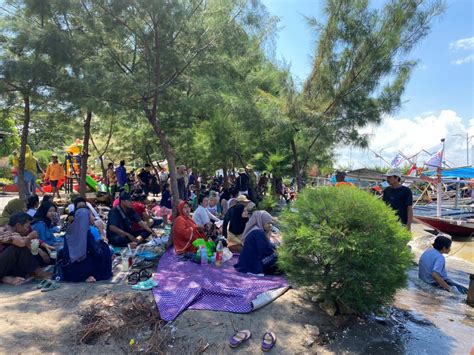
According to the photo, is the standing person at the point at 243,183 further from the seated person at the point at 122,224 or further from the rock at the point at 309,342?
the rock at the point at 309,342

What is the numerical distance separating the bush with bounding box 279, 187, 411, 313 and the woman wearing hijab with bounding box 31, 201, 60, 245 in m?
4.38

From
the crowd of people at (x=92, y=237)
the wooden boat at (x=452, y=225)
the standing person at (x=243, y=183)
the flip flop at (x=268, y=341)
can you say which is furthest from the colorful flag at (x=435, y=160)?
the flip flop at (x=268, y=341)

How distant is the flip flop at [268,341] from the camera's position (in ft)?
11.4

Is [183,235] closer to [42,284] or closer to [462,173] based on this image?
[42,284]

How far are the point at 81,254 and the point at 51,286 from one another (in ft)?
1.69

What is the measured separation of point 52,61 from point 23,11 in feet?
4.02

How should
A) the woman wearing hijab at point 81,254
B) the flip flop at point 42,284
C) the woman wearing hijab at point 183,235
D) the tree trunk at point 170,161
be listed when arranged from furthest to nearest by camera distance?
the tree trunk at point 170,161 → the woman wearing hijab at point 183,235 → the woman wearing hijab at point 81,254 → the flip flop at point 42,284

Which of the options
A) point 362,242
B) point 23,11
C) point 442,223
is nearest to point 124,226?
point 23,11

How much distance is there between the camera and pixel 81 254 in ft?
15.7

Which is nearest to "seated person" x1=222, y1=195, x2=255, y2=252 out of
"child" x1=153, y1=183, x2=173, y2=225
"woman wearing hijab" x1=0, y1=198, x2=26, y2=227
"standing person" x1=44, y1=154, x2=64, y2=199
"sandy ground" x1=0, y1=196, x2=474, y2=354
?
"sandy ground" x1=0, y1=196, x2=474, y2=354

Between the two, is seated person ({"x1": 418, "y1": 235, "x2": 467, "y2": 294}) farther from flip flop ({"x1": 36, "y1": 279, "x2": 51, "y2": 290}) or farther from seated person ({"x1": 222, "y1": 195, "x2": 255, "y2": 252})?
flip flop ({"x1": 36, "y1": 279, "x2": 51, "y2": 290})

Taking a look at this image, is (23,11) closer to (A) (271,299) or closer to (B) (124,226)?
(B) (124,226)

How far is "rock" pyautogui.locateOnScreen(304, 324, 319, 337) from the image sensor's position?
3.77 metres

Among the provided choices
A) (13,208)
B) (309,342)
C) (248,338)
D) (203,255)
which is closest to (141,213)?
(13,208)
